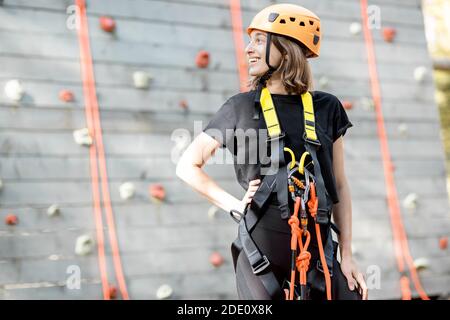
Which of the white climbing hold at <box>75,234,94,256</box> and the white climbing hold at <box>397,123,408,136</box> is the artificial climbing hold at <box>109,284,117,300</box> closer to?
the white climbing hold at <box>75,234,94,256</box>

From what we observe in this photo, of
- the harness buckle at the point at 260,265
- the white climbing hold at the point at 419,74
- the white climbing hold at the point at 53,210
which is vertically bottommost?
the harness buckle at the point at 260,265

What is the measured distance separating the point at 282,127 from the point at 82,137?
241 centimetres

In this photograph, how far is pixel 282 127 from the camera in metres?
2.62

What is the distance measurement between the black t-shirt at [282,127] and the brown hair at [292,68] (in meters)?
0.05

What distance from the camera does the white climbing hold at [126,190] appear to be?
473 centimetres

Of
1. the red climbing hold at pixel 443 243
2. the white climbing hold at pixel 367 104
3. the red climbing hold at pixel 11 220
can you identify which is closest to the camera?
the red climbing hold at pixel 11 220

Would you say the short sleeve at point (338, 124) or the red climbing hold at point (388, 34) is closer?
the short sleeve at point (338, 124)

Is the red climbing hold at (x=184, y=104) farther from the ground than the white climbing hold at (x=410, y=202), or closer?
farther from the ground

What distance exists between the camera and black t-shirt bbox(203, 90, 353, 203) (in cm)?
262

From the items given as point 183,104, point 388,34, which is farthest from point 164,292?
point 388,34

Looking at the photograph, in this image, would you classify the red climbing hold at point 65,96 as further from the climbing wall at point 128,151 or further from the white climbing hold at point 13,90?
the white climbing hold at point 13,90

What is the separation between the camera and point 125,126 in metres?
4.81

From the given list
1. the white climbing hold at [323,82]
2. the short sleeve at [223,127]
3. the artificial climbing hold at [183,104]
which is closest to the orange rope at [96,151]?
the artificial climbing hold at [183,104]

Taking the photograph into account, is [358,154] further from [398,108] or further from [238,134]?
[238,134]
